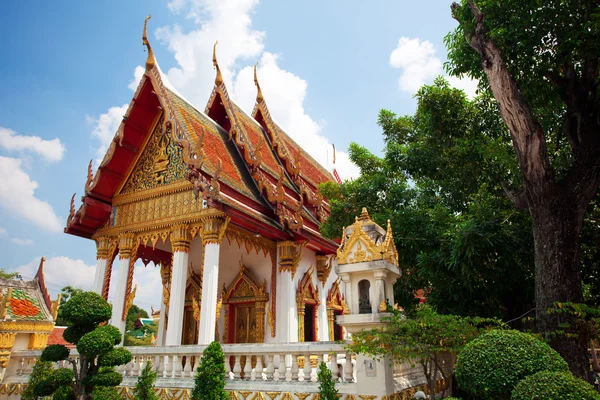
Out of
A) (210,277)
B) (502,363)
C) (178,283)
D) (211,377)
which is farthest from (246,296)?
(502,363)

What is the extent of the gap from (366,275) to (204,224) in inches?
166

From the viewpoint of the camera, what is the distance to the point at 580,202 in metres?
5.73

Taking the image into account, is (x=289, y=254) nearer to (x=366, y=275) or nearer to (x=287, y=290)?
(x=287, y=290)

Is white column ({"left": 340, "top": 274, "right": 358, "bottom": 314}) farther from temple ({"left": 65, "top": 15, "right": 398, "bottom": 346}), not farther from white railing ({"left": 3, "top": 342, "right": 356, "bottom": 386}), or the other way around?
temple ({"left": 65, "top": 15, "right": 398, "bottom": 346})

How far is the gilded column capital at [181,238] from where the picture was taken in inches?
339

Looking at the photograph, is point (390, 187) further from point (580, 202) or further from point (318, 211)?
point (580, 202)

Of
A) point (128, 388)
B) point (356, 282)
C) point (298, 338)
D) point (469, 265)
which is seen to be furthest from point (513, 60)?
point (128, 388)

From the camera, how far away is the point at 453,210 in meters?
8.68

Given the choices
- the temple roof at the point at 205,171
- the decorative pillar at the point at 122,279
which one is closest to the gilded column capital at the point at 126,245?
the decorative pillar at the point at 122,279

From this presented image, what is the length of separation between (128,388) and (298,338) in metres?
4.17

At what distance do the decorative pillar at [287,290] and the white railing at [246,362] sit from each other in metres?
1.97

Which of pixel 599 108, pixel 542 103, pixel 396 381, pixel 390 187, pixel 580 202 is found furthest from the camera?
pixel 390 187

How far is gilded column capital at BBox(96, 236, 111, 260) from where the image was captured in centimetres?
1002

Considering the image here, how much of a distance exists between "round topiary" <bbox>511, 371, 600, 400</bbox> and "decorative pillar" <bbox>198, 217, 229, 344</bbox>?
5387mm
